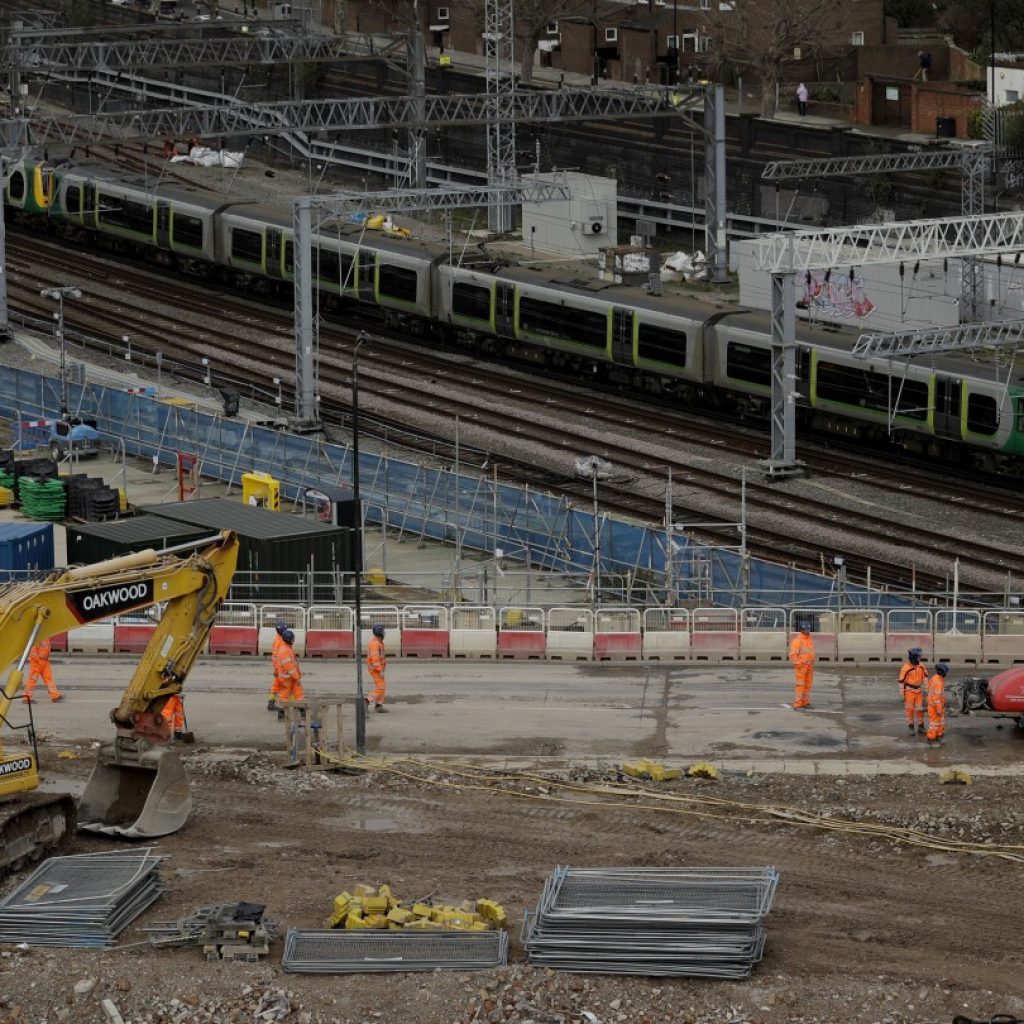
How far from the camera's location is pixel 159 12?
92938 millimetres

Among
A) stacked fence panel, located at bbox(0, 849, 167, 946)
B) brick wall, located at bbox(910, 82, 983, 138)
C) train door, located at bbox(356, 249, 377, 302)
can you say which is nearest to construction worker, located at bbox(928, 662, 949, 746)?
stacked fence panel, located at bbox(0, 849, 167, 946)

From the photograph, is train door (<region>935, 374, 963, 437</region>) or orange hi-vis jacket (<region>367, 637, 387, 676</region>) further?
train door (<region>935, 374, 963, 437</region>)

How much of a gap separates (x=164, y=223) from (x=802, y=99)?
75.7 ft

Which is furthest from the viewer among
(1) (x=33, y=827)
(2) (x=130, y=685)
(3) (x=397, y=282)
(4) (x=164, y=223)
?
(4) (x=164, y=223)

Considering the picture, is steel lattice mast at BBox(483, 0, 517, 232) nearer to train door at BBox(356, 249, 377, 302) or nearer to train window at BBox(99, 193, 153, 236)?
train door at BBox(356, 249, 377, 302)

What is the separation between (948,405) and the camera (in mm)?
48000

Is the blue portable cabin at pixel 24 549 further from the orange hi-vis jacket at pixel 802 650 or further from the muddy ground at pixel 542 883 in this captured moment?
the orange hi-vis jacket at pixel 802 650

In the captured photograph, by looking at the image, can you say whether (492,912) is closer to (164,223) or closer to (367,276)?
(367,276)

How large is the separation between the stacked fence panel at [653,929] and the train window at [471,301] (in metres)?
35.1

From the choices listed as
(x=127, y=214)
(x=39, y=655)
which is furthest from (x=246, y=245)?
(x=39, y=655)

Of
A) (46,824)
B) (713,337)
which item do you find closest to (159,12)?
(713,337)

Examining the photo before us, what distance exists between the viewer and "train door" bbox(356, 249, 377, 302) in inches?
2427

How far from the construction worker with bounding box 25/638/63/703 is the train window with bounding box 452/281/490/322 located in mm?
25654

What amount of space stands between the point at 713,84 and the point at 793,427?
19364 millimetres
